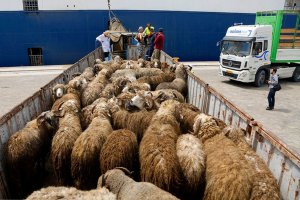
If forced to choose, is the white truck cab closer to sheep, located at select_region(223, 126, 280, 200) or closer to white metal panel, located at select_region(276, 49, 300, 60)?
white metal panel, located at select_region(276, 49, 300, 60)

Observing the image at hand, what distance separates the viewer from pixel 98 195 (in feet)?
12.2

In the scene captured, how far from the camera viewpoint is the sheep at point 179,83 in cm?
905

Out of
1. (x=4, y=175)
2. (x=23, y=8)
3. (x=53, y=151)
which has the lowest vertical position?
(x=4, y=175)

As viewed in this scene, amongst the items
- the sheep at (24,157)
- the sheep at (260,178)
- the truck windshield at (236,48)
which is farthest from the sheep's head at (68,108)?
the truck windshield at (236,48)

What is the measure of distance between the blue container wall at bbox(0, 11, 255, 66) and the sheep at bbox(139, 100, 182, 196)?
19334 millimetres

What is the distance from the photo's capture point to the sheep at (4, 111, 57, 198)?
487cm

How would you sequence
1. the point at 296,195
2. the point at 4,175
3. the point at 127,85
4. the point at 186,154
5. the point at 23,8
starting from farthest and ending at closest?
the point at 23,8
the point at 127,85
the point at 4,175
the point at 186,154
the point at 296,195

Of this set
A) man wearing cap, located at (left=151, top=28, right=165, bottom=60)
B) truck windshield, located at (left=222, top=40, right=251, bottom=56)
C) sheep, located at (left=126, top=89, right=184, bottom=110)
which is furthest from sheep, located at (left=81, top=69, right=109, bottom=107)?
truck windshield, located at (left=222, top=40, right=251, bottom=56)

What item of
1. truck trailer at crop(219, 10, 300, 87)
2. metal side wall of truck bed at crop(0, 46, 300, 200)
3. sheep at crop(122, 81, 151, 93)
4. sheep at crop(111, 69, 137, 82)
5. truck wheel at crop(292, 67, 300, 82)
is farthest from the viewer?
truck wheel at crop(292, 67, 300, 82)

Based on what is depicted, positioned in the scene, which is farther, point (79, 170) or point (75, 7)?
point (75, 7)

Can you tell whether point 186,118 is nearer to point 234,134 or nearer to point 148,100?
point 148,100

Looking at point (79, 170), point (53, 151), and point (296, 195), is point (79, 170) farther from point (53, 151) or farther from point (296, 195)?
point (296, 195)

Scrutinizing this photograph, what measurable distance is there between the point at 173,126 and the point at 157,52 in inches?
386

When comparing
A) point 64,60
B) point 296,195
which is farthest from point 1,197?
Result: point 64,60
